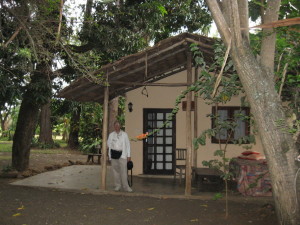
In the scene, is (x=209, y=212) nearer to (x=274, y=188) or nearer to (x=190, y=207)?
(x=190, y=207)

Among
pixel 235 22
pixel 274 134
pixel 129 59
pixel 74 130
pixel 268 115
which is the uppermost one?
pixel 129 59

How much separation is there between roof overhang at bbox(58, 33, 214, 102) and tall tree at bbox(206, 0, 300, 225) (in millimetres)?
2405

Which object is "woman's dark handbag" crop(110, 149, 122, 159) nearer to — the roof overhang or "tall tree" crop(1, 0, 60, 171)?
the roof overhang

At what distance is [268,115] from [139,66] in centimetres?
465

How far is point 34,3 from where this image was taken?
25.6 feet

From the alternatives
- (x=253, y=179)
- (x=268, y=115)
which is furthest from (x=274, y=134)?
(x=253, y=179)

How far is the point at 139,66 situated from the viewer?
27.1ft

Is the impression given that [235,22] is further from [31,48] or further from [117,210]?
[31,48]

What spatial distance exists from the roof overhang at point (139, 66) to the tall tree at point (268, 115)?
241cm

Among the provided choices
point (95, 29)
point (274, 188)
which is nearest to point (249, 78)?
point (274, 188)

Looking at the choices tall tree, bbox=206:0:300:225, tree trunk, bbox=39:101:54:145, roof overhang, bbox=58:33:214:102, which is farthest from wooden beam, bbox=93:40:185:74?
tree trunk, bbox=39:101:54:145

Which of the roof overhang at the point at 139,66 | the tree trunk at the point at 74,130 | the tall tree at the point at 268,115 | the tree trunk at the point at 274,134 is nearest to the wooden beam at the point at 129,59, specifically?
the roof overhang at the point at 139,66

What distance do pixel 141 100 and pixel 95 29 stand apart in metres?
2.72

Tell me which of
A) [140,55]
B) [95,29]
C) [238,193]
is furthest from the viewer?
[95,29]
